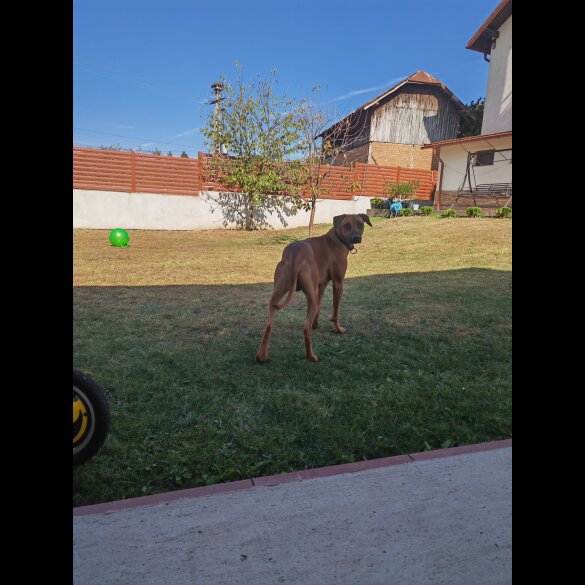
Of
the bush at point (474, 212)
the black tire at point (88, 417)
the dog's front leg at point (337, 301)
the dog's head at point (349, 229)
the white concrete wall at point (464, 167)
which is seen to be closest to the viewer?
the black tire at point (88, 417)

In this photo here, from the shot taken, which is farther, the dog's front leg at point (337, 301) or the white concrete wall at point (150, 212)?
the white concrete wall at point (150, 212)

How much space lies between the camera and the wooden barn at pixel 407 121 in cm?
2544

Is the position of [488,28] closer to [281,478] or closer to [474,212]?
[474,212]

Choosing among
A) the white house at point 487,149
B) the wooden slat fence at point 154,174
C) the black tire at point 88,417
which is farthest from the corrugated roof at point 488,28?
the black tire at point 88,417

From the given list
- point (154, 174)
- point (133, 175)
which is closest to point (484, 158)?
point (154, 174)

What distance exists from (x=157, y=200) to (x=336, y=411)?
16.0 meters

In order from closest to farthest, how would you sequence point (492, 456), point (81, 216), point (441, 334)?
point (492, 456) → point (441, 334) → point (81, 216)

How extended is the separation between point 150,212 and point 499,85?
51.7ft

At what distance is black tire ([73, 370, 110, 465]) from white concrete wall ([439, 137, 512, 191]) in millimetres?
18176

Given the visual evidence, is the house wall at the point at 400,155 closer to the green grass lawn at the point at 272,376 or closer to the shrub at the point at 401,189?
the shrub at the point at 401,189

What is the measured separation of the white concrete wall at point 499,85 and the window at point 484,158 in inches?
39.1
